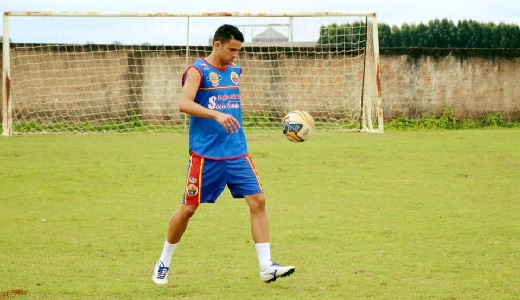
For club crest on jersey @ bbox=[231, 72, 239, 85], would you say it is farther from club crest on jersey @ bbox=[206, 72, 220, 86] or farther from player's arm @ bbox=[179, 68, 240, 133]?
player's arm @ bbox=[179, 68, 240, 133]

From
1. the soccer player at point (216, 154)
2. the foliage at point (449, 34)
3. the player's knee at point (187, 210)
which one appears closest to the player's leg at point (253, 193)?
the soccer player at point (216, 154)

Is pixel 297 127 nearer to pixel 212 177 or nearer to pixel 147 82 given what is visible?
pixel 212 177

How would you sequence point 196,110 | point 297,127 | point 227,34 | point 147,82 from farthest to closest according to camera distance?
1. point 147,82
2. point 297,127
3. point 227,34
4. point 196,110

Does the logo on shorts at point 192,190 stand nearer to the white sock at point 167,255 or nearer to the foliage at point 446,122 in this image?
the white sock at point 167,255

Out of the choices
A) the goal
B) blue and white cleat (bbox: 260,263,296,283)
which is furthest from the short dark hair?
the goal

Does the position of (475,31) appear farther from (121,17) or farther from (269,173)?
(269,173)

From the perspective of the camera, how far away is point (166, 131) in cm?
2255

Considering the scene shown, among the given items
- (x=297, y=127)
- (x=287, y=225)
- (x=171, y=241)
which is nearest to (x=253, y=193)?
(x=171, y=241)

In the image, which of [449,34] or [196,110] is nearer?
[196,110]

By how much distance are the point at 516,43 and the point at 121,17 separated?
2559 cm

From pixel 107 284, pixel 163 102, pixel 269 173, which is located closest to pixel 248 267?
pixel 107 284

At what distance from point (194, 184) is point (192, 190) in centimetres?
5

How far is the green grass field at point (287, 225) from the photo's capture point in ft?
23.1

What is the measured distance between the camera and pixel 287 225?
392 inches
